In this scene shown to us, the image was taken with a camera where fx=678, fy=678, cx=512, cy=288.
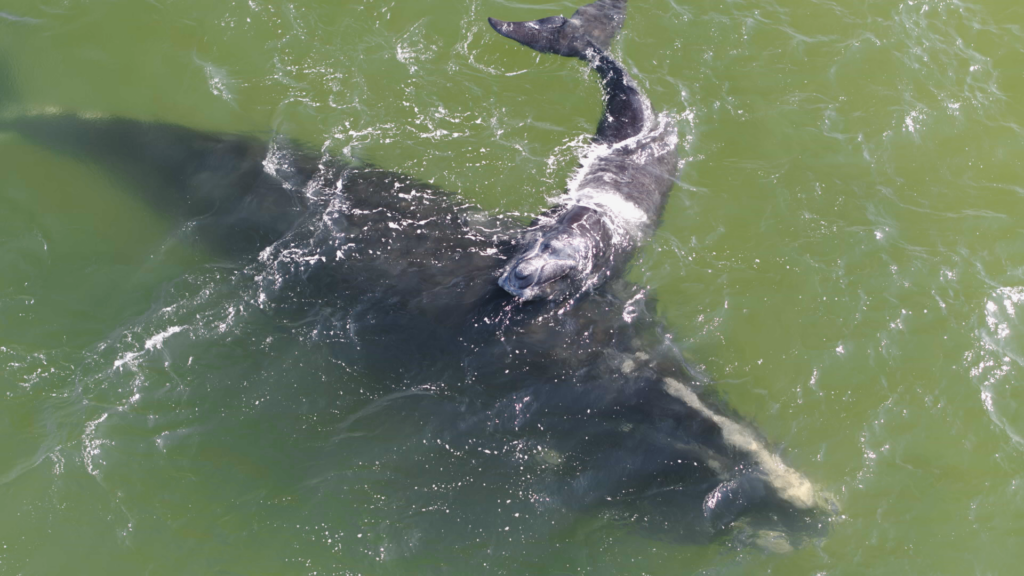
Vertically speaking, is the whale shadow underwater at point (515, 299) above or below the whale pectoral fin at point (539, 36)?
below

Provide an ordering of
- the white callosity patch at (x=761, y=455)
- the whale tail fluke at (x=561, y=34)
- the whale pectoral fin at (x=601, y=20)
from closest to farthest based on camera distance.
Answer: the white callosity patch at (x=761, y=455) → the whale tail fluke at (x=561, y=34) → the whale pectoral fin at (x=601, y=20)

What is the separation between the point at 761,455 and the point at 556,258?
18.8 ft

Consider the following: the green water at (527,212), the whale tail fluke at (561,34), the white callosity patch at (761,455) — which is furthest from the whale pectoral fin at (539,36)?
the white callosity patch at (761,455)

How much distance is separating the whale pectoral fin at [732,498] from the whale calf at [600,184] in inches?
198

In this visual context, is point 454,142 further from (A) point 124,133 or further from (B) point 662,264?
(A) point 124,133

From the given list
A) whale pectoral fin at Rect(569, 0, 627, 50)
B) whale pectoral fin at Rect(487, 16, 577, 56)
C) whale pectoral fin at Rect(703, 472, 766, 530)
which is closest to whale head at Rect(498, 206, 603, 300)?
whale pectoral fin at Rect(703, 472, 766, 530)

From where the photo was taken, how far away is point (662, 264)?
15.7 m

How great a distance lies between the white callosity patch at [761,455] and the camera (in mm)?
12859

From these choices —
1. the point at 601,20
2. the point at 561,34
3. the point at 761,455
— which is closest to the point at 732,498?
the point at 761,455

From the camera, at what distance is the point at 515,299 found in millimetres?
14797

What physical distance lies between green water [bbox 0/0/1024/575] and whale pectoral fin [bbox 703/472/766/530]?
1.35ft

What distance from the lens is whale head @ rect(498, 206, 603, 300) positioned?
14523mm

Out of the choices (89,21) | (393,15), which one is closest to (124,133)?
(89,21)

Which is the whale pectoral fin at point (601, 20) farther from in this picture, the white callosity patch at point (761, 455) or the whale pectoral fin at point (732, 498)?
the whale pectoral fin at point (732, 498)
